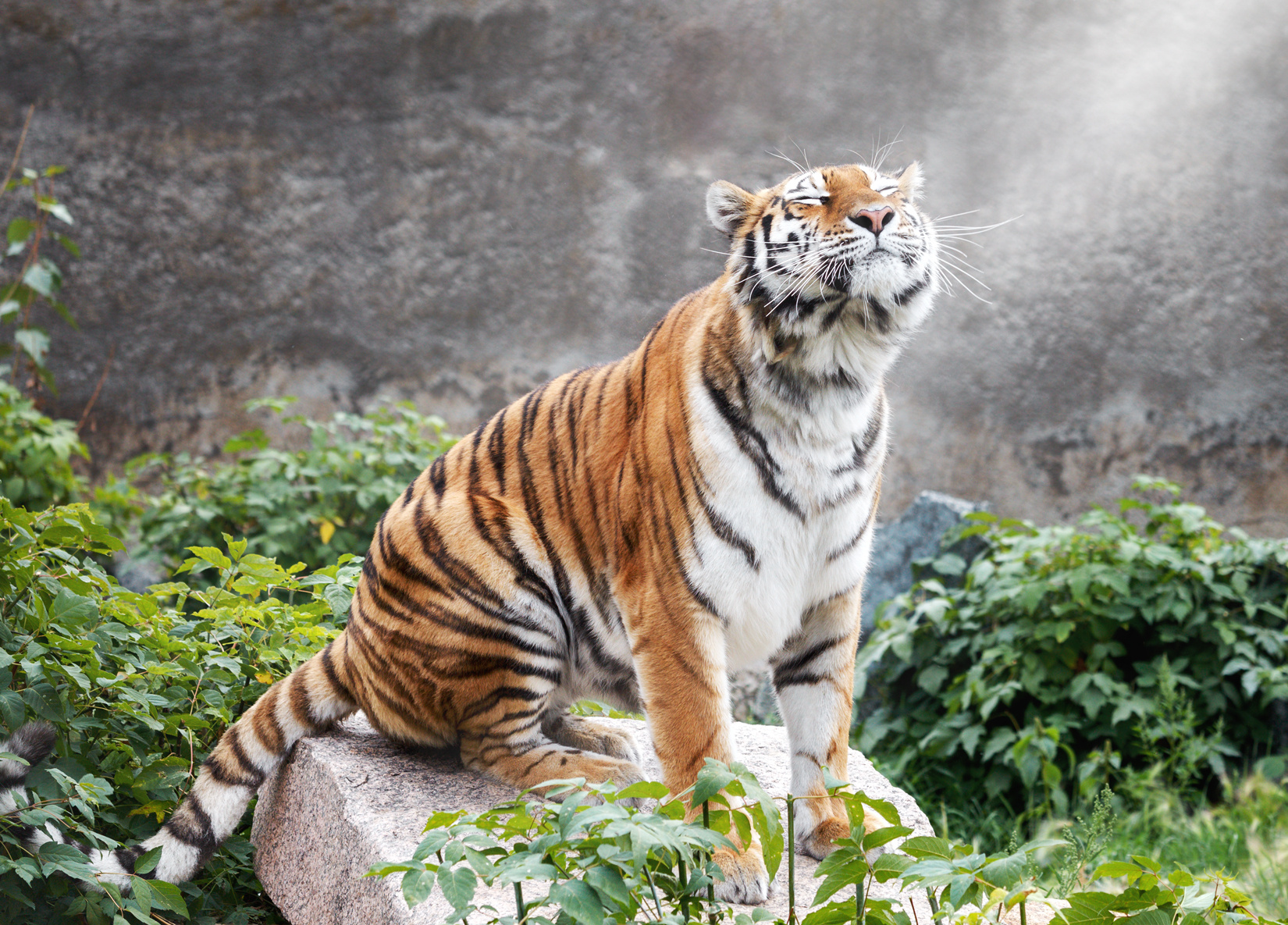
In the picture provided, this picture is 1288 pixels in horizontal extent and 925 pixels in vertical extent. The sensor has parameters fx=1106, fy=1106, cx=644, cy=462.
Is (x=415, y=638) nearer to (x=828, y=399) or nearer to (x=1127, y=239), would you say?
(x=828, y=399)

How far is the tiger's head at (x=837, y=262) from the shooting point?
2.05 metres

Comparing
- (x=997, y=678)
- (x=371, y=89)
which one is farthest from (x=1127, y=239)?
(x=371, y=89)

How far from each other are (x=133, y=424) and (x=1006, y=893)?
548 cm

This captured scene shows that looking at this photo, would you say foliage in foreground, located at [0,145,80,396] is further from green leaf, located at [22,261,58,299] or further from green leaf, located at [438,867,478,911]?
green leaf, located at [438,867,478,911]

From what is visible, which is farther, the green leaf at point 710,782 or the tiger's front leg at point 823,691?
the tiger's front leg at point 823,691

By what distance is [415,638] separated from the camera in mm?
2389

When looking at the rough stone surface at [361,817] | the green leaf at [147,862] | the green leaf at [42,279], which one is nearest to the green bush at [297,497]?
the green leaf at [42,279]

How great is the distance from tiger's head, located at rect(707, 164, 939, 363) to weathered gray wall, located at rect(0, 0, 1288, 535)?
12.9ft

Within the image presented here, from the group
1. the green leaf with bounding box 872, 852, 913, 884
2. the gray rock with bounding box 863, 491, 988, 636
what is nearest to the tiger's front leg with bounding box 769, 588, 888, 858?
the green leaf with bounding box 872, 852, 913, 884

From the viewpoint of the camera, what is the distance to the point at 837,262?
80.7 inches

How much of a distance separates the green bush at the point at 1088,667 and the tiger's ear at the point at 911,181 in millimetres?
1996

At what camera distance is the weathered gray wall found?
5895 millimetres

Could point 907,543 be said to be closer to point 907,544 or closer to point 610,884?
point 907,544

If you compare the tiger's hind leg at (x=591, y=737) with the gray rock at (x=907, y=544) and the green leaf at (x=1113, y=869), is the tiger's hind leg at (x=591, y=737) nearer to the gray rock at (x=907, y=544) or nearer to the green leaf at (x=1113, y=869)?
the green leaf at (x=1113, y=869)
